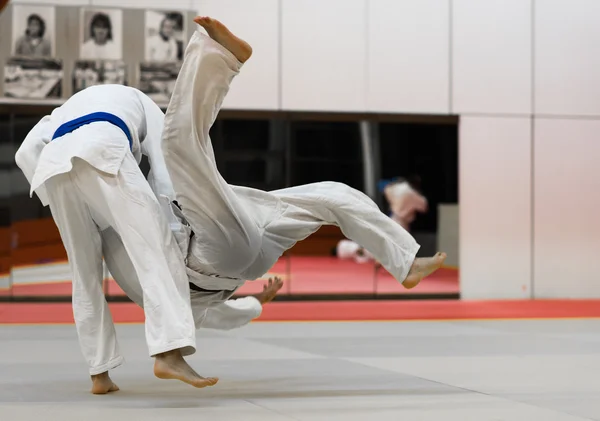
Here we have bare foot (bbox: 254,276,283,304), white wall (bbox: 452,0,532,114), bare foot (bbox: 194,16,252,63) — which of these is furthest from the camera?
white wall (bbox: 452,0,532,114)

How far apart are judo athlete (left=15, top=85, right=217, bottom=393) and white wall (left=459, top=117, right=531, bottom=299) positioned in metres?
8.73

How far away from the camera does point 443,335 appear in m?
8.52

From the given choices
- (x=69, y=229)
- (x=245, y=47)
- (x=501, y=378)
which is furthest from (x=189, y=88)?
(x=501, y=378)

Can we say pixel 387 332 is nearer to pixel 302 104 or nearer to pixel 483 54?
pixel 302 104

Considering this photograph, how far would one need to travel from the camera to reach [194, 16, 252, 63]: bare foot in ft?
13.4

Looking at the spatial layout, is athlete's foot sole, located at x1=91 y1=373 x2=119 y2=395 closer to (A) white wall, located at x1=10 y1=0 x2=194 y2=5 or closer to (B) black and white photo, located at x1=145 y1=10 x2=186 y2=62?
(B) black and white photo, located at x1=145 y1=10 x2=186 y2=62

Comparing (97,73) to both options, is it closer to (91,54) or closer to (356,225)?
(91,54)

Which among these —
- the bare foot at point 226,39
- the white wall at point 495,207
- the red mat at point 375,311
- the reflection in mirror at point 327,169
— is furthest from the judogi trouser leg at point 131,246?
the white wall at point 495,207

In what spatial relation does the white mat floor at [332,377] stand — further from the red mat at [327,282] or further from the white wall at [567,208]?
the white wall at [567,208]

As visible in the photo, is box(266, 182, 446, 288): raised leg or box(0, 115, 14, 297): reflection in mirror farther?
box(0, 115, 14, 297): reflection in mirror

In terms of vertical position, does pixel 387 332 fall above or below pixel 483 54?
below

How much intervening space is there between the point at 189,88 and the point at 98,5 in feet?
29.0

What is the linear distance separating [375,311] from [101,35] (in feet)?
17.5

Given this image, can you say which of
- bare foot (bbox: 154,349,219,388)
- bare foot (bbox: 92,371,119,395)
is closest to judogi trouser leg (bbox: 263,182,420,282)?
bare foot (bbox: 154,349,219,388)
